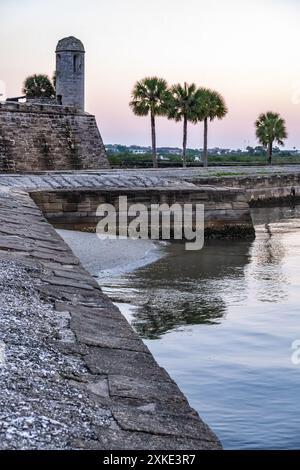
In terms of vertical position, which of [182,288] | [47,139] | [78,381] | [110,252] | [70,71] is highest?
[70,71]

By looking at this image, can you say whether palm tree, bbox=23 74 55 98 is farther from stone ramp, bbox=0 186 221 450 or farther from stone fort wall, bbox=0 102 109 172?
stone ramp, bbox=0 186 221 450

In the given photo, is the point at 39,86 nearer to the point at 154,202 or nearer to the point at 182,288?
the point at 154,202

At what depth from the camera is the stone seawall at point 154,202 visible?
52.0ft

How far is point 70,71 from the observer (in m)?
39.8

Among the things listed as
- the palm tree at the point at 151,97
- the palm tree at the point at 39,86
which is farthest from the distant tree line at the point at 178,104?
the palm tree at the point at 39,86

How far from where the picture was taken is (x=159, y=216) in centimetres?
1619

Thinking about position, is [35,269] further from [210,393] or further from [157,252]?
[157,252]

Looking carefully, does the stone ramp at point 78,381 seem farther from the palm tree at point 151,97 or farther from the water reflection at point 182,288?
the palm tree at point 151,97

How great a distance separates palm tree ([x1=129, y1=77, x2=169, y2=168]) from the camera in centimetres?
4722

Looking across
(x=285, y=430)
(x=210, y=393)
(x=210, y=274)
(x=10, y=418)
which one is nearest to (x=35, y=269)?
(x=210, y=393)

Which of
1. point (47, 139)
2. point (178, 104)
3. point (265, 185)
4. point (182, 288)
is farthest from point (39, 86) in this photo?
point (182, 288)

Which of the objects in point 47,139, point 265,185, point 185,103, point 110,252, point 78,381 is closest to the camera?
point 78,381

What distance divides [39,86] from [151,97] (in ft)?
44.5

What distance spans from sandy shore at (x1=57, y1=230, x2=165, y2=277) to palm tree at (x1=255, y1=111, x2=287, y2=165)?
4014cm
